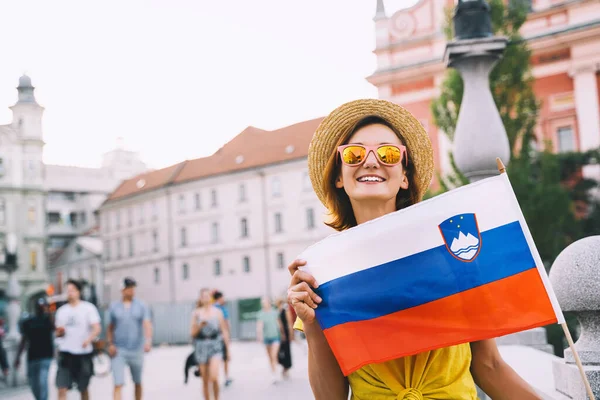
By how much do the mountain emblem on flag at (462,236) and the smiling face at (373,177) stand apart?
25 cm

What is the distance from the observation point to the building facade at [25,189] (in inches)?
2366

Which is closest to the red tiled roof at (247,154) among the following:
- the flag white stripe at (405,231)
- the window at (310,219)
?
the window at (310,219)

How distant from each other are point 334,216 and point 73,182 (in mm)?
80443

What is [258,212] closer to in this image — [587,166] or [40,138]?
[40,138]

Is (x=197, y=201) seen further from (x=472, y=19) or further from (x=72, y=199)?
(x=472, y=19)

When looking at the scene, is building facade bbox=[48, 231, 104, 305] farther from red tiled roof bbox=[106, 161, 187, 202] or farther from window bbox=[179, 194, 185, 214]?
window bbox=[179, 194, 185, 214]

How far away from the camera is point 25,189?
2413 inches

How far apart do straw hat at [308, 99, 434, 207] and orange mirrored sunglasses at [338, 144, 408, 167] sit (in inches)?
6.0

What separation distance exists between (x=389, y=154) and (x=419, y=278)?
1.46 feet

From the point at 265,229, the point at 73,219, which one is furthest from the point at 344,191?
the point at 73,219

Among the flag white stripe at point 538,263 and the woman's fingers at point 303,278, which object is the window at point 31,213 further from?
the flag white stripe at point 538,263

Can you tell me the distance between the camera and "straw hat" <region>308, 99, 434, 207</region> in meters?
2.41

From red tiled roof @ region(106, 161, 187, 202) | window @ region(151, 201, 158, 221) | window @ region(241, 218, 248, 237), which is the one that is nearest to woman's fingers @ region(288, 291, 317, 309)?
window @ region(241, 218, 248, 237)

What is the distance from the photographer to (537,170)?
19.6m
